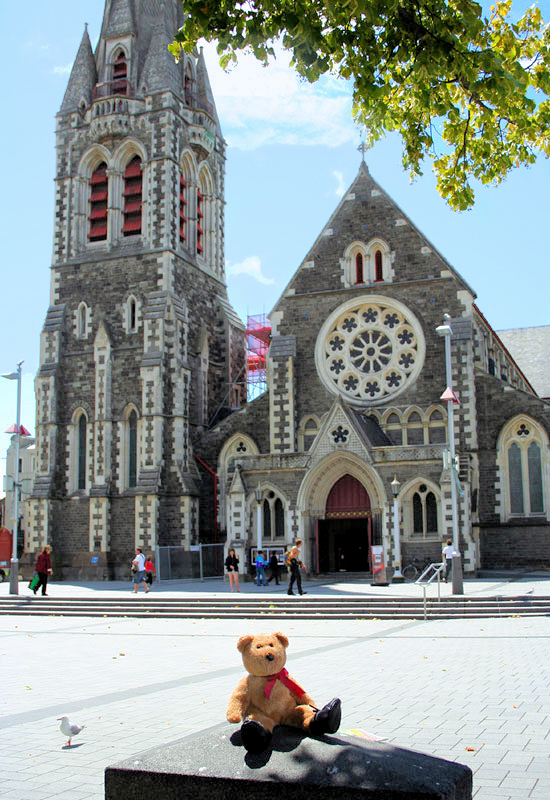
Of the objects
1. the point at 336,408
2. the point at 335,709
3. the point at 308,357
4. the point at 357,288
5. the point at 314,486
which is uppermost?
the point at 357,288

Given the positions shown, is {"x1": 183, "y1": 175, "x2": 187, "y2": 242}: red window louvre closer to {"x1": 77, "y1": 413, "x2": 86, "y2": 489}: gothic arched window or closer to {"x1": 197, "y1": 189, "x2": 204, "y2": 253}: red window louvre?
{"x1": 197, "y1": 189, "x2": 204, "y2": 253}: red window louvre

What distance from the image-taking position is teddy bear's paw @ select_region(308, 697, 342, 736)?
547 cm

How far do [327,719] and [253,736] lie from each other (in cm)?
52

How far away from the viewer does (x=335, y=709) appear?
5469 millimetres

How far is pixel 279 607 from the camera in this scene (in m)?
21.7

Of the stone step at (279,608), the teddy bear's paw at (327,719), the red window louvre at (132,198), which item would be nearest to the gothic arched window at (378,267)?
the red window louvre at (132,198)

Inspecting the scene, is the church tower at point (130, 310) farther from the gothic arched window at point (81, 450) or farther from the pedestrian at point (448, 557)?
the pedestrian at point (448, 557)

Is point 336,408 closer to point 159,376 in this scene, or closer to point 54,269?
point 159,376

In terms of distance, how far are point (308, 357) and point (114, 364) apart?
28.0ft

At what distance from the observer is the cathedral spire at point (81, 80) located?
41.1m

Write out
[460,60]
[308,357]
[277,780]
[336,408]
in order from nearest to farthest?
1. [277,780]
2. [460,60]
3. [336,408]
4. [308,357]

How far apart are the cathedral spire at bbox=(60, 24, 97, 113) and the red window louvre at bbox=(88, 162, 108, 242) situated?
3.30 m

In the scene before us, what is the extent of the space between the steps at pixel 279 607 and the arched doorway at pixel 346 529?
10.0m

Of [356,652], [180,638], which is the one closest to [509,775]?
[356,652]
